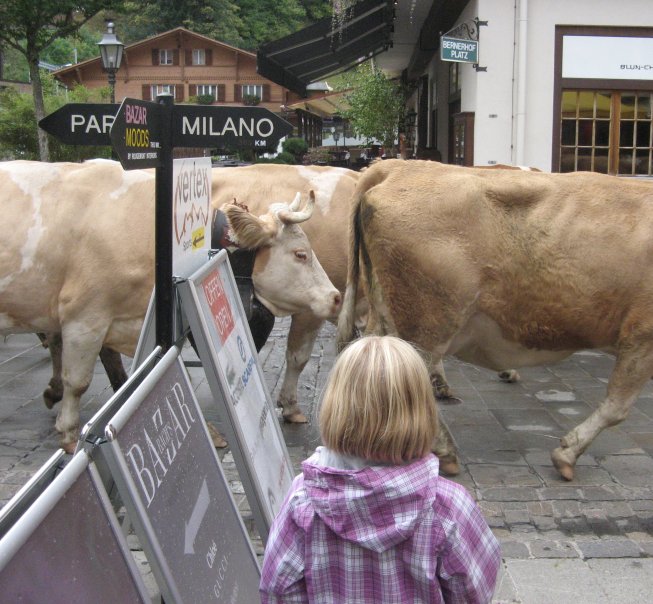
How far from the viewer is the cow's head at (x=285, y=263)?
180 inches

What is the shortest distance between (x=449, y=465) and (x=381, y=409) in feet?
9.85

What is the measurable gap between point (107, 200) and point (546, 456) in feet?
10.1

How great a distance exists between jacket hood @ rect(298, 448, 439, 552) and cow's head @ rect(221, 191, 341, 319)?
269 centimetres

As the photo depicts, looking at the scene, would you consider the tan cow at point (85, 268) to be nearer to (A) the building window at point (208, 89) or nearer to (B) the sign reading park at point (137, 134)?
(B) the sign reading park at point (137, 134)

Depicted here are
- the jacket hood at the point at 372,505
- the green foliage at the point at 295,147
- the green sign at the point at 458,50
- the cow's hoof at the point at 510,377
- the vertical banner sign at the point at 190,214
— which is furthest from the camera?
the green foliage at the point at 295,147

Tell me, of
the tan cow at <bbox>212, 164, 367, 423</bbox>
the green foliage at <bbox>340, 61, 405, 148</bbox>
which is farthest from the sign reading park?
the green foliage at <bbox>340, 61, 405, 148</bbox>

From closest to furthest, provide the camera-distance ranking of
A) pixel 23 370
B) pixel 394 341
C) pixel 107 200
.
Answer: pixel 394 341, pixel 107 200, pixel 23 370

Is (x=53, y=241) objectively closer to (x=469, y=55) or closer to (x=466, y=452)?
(x=466, y=452)

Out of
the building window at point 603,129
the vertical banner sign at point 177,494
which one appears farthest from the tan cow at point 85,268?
the building window at point 603,129

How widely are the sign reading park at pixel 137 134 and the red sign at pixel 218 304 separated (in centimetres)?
52

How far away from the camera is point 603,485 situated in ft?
15.5

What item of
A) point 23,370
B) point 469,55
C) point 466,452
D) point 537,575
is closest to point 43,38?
point 469,55

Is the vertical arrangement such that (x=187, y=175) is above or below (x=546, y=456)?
above

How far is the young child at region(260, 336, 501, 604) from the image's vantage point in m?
1.93
